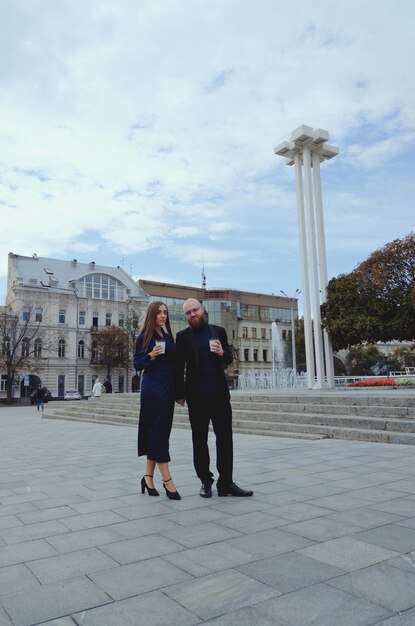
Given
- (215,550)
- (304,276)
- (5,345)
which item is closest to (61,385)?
(5,345)

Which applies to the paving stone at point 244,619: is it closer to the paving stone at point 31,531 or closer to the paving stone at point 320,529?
the paving stone at point 320,529

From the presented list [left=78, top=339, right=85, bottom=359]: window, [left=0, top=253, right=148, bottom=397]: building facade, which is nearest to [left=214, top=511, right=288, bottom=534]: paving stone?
[left=0, top=253, right=148, bottom=397]: building facade

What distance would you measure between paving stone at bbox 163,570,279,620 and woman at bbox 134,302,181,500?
6.63ft

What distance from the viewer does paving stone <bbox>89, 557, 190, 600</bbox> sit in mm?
2682

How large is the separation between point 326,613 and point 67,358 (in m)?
54.6

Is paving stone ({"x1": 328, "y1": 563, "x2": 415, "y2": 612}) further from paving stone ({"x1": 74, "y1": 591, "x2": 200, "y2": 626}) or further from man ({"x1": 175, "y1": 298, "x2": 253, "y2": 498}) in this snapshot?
man ({"x1": 175, "y1": 298, "x2": 253, "y2": 498})

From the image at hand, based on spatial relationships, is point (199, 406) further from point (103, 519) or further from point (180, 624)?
point (180, 624)

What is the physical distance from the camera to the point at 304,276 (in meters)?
25.1

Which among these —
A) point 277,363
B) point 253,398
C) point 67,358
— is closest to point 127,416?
point 253,398

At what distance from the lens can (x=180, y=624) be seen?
7.50ft

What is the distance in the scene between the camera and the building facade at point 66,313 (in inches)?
2067

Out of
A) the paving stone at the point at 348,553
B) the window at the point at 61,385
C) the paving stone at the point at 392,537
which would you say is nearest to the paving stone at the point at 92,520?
the paving stone at the point at 348,553

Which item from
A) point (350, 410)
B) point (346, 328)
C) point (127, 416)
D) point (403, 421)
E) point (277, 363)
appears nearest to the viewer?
point (403, 421)

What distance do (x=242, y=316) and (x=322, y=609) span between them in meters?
69.6
